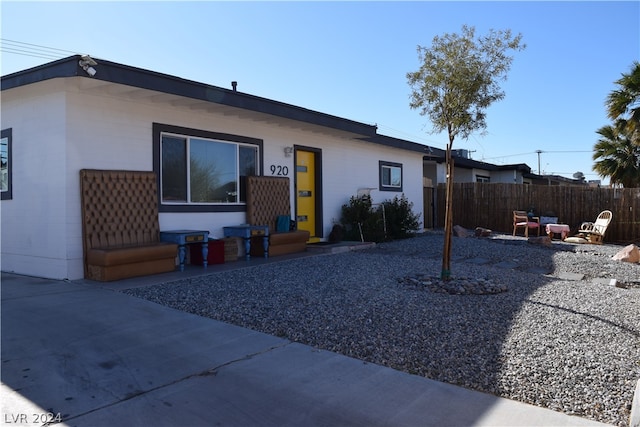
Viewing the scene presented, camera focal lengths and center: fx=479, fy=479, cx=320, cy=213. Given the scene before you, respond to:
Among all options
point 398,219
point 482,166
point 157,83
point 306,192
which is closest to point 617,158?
point 482,166

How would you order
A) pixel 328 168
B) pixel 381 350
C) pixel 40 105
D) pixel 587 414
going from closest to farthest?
pixel 587 414
pixel 381 350
pixel 40 105
pixel 328 168

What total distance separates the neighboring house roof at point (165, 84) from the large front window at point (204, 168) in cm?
115

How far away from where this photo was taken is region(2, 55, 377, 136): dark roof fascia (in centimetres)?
689

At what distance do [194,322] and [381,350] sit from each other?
2.14m

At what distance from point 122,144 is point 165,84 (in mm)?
1363

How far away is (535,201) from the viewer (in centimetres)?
1803

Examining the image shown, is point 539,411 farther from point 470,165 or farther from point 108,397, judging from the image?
point 470,165

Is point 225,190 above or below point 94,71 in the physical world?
below

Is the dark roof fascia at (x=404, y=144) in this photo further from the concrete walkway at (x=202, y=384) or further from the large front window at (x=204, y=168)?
the concrete walkway at (x=202, y=384)

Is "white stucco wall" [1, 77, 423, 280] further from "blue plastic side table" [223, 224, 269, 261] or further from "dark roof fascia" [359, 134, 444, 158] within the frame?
"dark roof fascia" [359, 134, 444, 158]

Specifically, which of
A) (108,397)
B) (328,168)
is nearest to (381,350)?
(108,397)

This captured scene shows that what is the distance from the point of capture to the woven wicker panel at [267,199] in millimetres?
10656

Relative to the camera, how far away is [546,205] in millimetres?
17875

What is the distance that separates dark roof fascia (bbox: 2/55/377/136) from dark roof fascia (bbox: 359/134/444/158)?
13.2 feet
